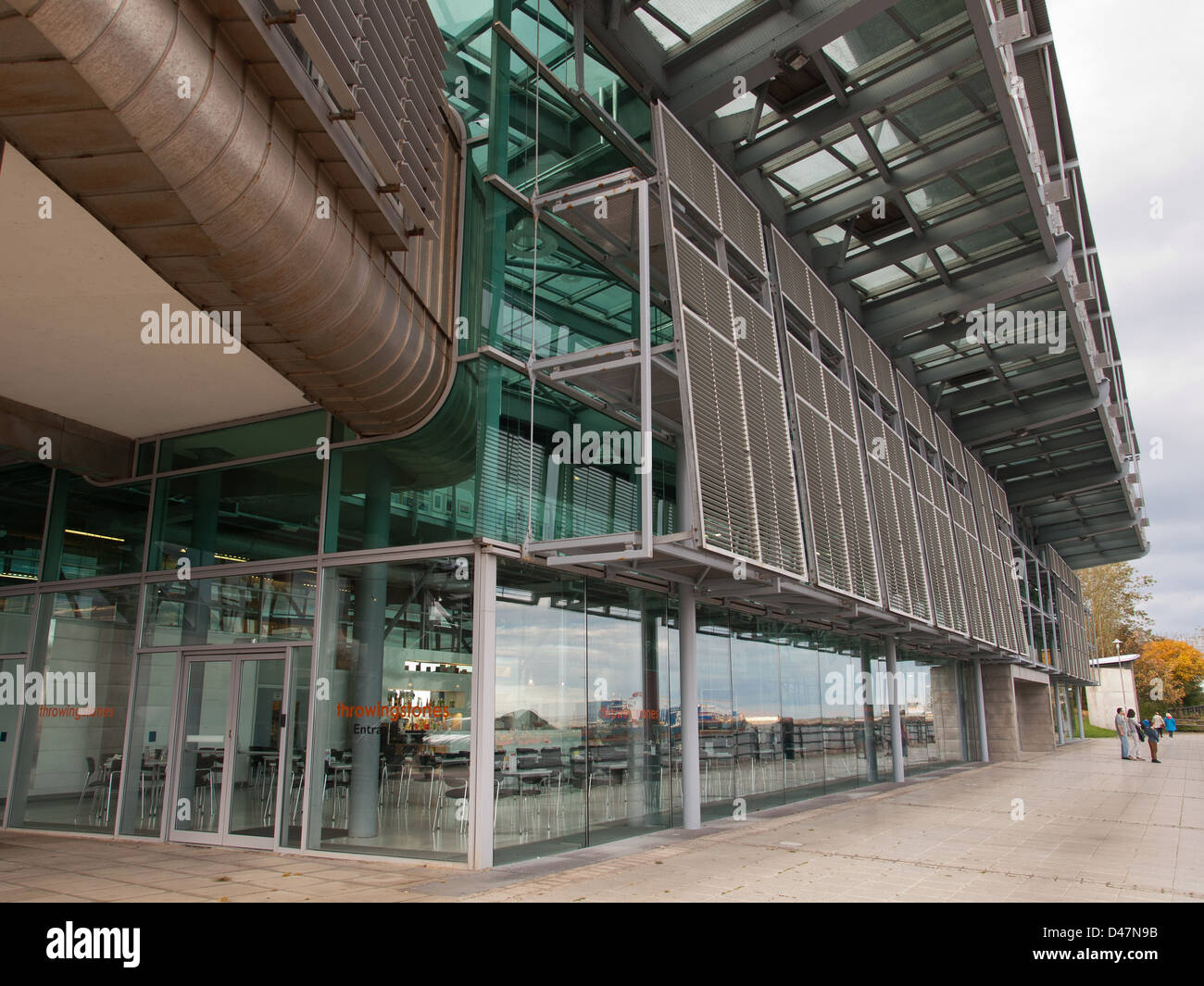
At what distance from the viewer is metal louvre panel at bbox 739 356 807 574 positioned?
11.4 m

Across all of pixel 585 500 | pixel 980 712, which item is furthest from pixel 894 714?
pixel 585 500

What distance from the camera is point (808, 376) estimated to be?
1517cm

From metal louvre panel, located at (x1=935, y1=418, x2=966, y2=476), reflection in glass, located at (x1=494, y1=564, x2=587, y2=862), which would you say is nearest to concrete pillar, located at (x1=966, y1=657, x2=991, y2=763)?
metal louvre panel, located at (x1=935, y1=418, x2=966, y2=476)

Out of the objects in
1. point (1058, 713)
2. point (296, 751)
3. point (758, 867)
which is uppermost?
point (296, 751)

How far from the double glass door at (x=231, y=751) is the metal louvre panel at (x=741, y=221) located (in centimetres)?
882

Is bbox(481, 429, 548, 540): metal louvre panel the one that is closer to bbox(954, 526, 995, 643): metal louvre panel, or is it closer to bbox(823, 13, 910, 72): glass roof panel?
bbox(823, 13, 910, 72): glass roof panel

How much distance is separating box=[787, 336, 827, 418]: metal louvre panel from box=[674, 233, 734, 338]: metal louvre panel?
3183 mm

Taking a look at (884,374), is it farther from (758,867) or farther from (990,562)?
(758,867)

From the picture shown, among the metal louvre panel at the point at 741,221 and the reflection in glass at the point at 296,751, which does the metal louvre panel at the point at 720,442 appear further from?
the reflection in glass at the point at 296,751

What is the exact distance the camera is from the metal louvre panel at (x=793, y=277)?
15403 millimetres

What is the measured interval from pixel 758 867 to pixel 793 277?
35.6ft

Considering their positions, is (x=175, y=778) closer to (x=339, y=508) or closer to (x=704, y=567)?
(x=339, y=508)
